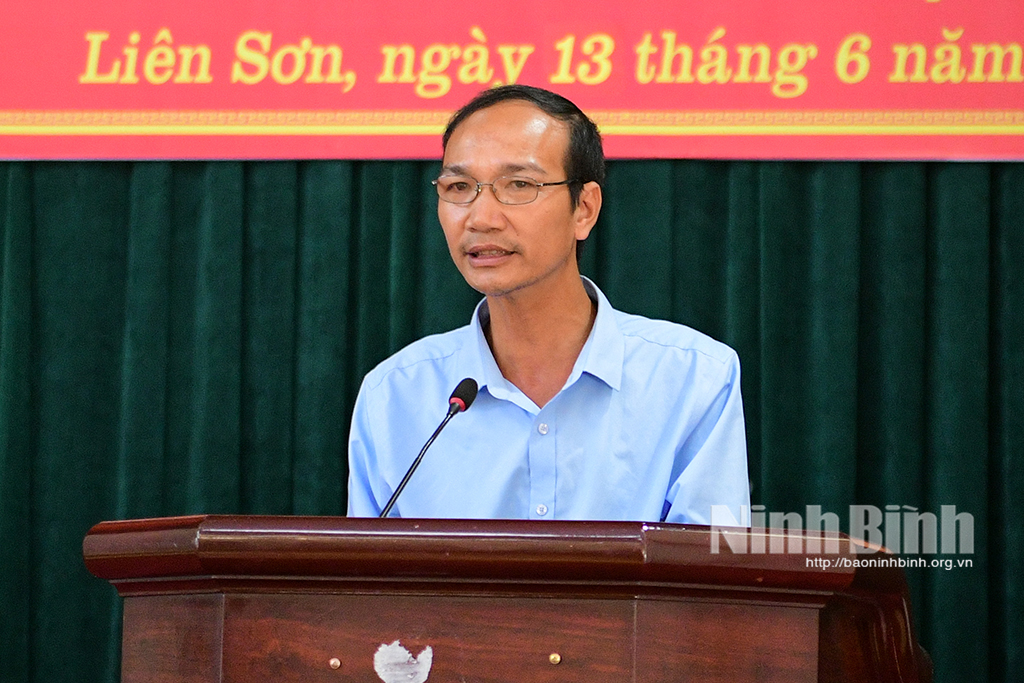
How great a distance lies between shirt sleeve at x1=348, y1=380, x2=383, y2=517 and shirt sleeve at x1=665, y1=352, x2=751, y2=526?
0.49 m

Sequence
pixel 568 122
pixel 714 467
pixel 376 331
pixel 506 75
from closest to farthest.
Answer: pixel 714 467, pixel 568 122, pixel 506 75, pixel 376 331

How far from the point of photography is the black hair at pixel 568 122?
6.09 ft

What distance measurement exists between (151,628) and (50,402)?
186cm

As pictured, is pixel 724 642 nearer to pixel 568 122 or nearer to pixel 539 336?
pixel 539 336

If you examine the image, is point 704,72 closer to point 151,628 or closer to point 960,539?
point 960,539

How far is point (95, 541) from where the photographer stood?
1046 mm

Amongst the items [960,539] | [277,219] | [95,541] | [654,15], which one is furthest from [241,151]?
[960,539]

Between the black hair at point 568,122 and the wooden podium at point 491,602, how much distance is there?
0.99 metres

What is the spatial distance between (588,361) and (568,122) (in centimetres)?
41

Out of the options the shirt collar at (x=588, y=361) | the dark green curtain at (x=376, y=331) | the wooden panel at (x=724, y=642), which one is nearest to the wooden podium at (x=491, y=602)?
the wooden panel at (x=724, y=642)

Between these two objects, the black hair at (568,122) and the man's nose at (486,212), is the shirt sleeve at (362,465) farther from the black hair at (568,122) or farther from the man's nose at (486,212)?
the black hair at (568,122)

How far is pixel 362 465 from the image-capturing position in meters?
1.87

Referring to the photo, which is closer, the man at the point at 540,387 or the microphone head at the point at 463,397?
the microphone head at the point at 463,397

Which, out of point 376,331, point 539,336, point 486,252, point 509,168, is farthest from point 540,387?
point 376,331
